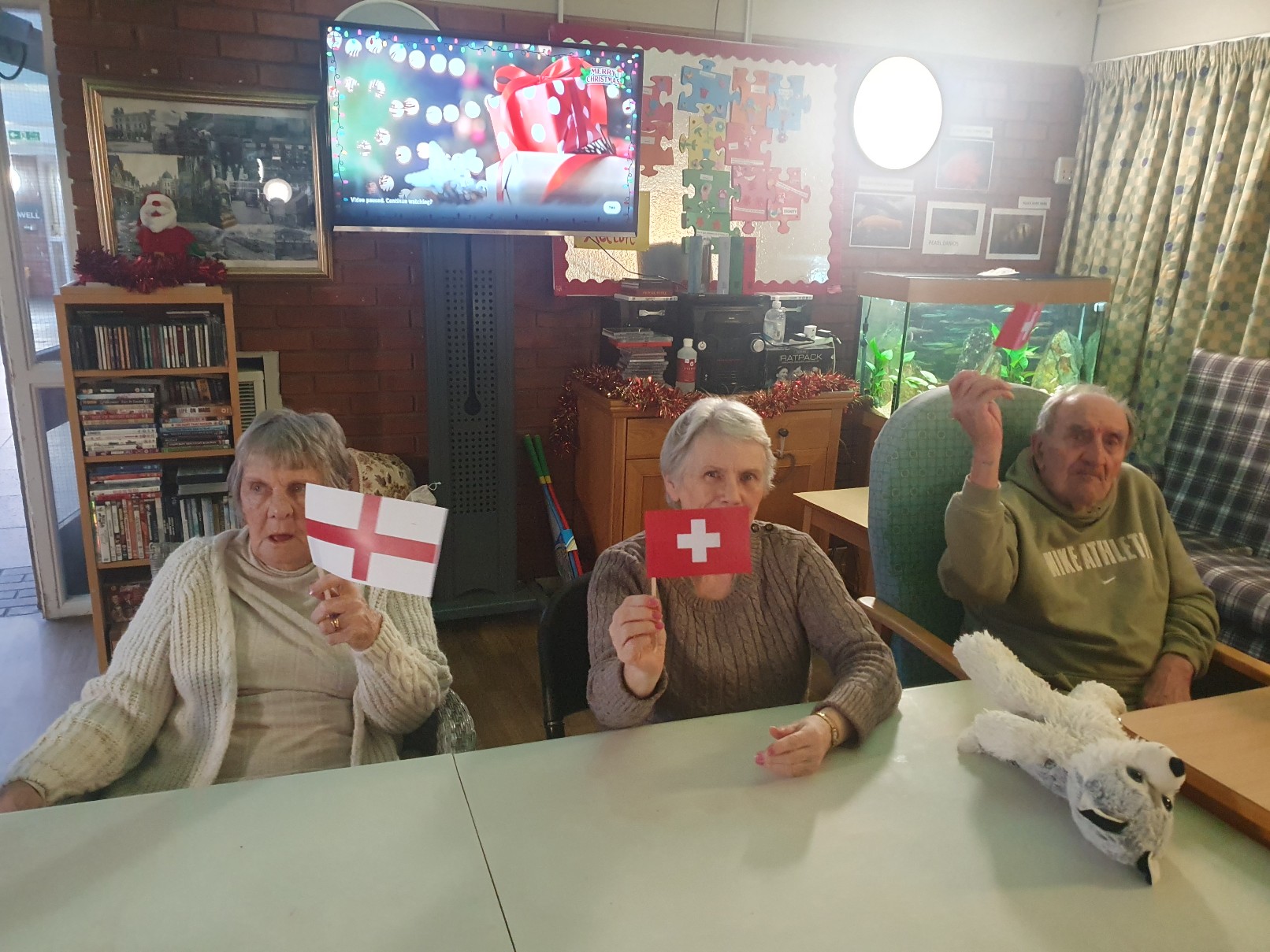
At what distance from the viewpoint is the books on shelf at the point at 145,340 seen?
2779 millimetres

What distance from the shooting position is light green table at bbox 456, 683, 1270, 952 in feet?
3.12

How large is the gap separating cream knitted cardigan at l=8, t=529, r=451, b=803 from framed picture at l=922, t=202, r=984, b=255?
3.40m

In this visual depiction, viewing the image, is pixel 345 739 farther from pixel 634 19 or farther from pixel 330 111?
pixel 634 19

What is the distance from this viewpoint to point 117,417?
2.84 meters

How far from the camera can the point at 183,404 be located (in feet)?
9.62

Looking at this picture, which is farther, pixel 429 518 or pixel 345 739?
pixel 345 739

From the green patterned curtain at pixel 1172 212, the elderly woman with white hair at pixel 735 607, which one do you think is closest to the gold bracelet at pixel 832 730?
the elderly woman with white hair at pixel 735 607

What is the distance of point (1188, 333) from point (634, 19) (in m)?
2.52

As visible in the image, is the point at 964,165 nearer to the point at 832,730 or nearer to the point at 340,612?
the point at 832,730

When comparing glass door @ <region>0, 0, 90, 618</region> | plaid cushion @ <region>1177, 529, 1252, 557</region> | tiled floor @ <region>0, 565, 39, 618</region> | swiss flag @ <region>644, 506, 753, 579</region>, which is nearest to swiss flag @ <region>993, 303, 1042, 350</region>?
swiss flag @ <region>644, 506, 753, 579</region>

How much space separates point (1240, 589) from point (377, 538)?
254cm

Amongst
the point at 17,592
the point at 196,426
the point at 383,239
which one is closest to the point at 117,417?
the point at 196,426

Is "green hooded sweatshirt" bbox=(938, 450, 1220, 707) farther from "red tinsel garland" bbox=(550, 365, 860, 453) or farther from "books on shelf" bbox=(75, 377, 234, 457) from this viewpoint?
"books on shelf" bbox=(75, 377, 234, 457)

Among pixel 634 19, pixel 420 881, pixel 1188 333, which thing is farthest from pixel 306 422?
pixel 1188 333
